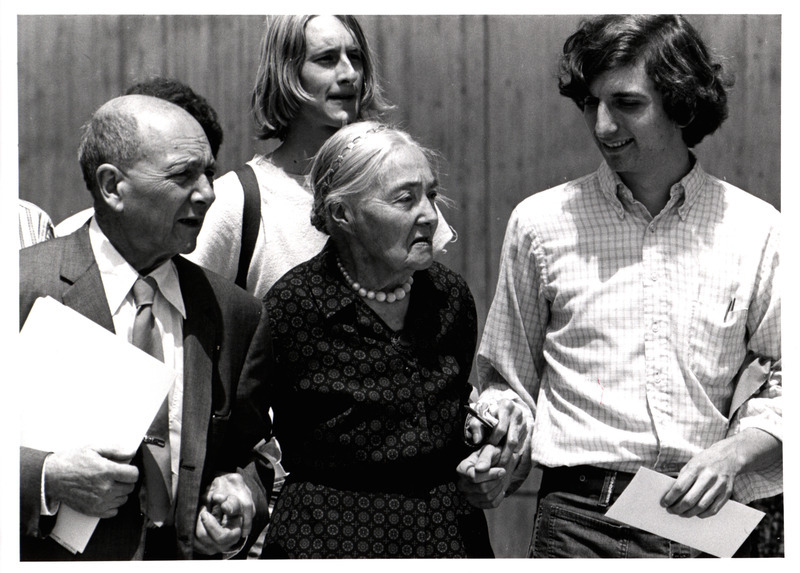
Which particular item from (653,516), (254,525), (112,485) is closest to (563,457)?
(653,516)

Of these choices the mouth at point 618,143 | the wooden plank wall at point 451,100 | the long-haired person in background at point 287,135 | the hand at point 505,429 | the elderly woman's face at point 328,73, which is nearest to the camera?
the hand at point 505,429

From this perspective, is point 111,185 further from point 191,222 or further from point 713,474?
point 713,474

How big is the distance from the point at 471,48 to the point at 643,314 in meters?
1.50

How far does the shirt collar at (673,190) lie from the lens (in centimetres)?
348

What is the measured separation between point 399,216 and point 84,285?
2.71ft

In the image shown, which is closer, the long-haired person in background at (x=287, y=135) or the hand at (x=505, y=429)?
the hand at (x=505, y=429)

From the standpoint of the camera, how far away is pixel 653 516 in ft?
10.9

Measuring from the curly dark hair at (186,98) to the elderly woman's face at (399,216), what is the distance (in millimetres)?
941

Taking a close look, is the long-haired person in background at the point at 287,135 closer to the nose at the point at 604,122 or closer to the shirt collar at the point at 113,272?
the shirt collar at the point at 113,272

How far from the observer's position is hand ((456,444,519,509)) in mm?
3291

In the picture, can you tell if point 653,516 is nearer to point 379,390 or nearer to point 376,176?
point 379,390

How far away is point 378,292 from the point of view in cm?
338

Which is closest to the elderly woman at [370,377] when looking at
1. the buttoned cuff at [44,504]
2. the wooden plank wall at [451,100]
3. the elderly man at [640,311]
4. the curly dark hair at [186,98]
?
the elderly man at [640,311]

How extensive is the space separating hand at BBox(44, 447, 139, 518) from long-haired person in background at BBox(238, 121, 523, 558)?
0.42m
